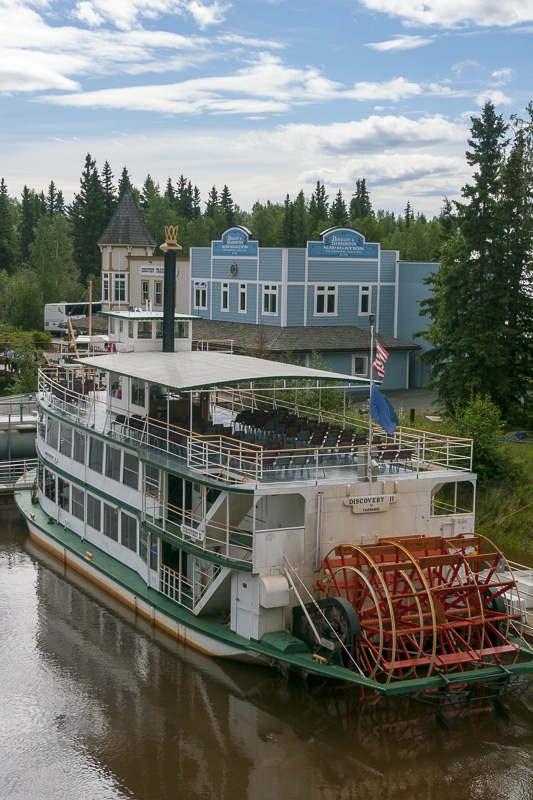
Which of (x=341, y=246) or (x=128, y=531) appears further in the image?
(x=341, y=246)

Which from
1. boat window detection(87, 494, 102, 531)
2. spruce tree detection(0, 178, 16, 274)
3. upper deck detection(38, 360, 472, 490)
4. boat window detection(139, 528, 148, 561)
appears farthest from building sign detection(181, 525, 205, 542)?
spruce tree detection(0, 178, 16, 274)

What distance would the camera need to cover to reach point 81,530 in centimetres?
2645

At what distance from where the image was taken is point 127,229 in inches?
2625

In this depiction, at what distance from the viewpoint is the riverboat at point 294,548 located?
→ 17375 millimetres

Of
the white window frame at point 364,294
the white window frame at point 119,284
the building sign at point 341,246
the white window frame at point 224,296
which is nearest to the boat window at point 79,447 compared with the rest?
the building sign at point 341,246

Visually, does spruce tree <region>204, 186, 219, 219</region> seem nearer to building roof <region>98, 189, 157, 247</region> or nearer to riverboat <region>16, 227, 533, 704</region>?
building roof <region>98, 189, 157, 247</region>

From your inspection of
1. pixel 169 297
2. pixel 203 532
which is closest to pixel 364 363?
pixel 169 297

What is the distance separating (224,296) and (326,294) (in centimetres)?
684

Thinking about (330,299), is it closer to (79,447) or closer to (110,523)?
(79,447)

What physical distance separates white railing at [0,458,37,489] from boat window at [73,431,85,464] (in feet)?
28.0

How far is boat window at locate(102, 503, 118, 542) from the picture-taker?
79.5 feet

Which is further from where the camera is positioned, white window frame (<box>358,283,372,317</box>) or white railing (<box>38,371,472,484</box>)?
white window frame (<box>358,283,372,317</box>)

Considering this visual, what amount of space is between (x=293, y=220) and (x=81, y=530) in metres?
76.6

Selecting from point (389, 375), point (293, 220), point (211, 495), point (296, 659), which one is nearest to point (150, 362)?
point (211, 495)
